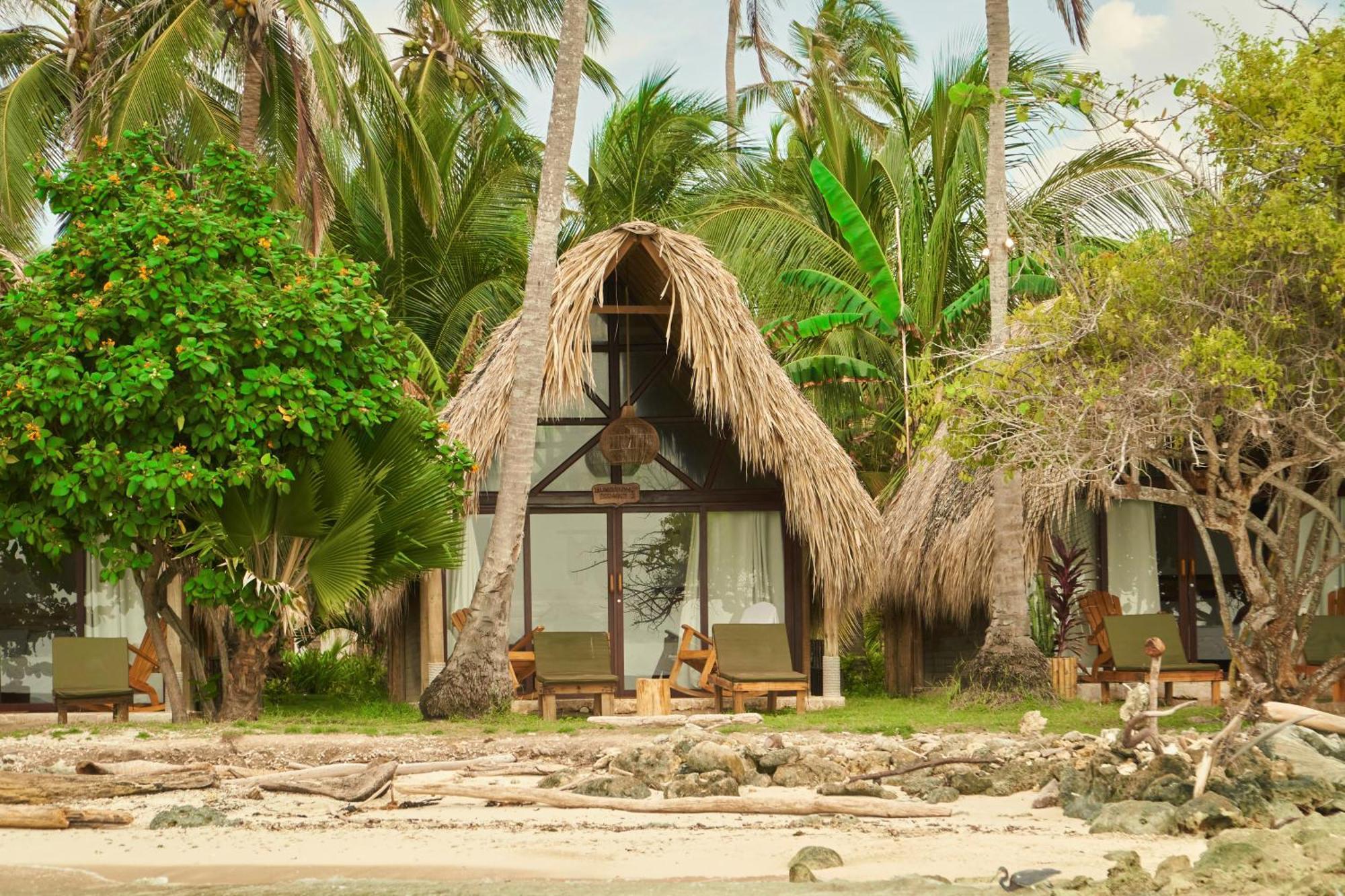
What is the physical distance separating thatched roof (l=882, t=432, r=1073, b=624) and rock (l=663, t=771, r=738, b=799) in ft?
16.8

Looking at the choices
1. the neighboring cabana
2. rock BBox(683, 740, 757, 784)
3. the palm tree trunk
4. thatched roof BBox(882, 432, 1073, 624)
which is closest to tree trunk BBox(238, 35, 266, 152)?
the neighboring cabana

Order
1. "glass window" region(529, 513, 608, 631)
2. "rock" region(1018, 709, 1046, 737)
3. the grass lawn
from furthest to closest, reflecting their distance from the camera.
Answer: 1. "glass window" region(529, 513, 608, 631)
2. the grass lawn
3. "rock" region(1018, 709, 1046, 737)

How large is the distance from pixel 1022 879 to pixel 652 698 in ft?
20.2

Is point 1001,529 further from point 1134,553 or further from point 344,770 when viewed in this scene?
point 344,770

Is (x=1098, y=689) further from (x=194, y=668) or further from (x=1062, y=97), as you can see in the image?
(x=194, y=668)

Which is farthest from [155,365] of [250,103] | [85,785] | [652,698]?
[250,103]

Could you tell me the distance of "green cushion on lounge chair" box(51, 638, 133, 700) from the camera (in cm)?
1099

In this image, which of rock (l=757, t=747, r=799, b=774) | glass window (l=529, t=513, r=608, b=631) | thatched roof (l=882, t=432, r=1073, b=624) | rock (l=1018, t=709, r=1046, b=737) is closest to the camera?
rock (l=757, t=747, r=799, b=774)

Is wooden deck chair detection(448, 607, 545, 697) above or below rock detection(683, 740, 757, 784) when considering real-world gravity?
above

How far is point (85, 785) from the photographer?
23.8ft

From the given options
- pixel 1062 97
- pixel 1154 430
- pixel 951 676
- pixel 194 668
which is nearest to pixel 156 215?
pixel 194 668

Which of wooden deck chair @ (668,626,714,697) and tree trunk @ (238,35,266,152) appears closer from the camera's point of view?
wooden deck chair @ (668,626,714,697)

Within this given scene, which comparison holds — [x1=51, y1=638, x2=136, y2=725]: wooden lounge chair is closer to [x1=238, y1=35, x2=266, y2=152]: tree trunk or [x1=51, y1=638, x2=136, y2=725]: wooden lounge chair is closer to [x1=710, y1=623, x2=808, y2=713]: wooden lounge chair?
[x1=710, y1=623, x2=808, y2=713]: wooden lounge chair

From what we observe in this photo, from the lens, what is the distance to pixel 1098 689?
42.2ft
